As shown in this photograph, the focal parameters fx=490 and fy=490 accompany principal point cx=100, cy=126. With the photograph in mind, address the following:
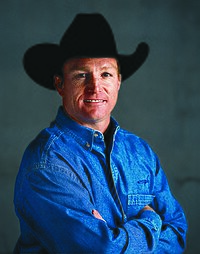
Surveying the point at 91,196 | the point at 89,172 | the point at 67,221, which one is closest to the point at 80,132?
the point at 89,172

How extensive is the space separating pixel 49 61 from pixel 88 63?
0.25 metres

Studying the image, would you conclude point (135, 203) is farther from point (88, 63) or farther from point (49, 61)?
point (49, 61)

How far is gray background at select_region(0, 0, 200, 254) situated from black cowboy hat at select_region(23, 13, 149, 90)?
43.1 inches

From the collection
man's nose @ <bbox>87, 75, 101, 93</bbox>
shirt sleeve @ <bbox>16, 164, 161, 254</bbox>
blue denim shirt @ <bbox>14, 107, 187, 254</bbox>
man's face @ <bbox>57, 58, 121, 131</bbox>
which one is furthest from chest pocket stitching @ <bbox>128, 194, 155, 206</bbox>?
man's nose @ <bbox>87, 75, 101, 93</bbox>

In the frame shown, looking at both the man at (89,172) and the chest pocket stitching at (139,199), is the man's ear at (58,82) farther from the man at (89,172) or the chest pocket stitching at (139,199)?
the chest pocket stitching at (139,199)

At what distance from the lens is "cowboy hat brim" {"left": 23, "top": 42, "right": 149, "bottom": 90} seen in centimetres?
219

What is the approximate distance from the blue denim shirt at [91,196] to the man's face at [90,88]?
2.2 inches

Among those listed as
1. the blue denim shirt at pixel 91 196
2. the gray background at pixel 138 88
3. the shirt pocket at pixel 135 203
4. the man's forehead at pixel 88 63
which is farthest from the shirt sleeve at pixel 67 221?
the gray background at pixel 138 88

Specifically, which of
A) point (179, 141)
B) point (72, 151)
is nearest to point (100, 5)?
point (179, 141)

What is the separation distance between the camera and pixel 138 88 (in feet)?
11.6

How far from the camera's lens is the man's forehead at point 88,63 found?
2066 millimetres

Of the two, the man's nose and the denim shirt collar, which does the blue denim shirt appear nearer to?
the denim shirt collar

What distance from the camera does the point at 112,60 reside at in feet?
6.97

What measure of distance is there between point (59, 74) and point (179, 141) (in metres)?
1.61
